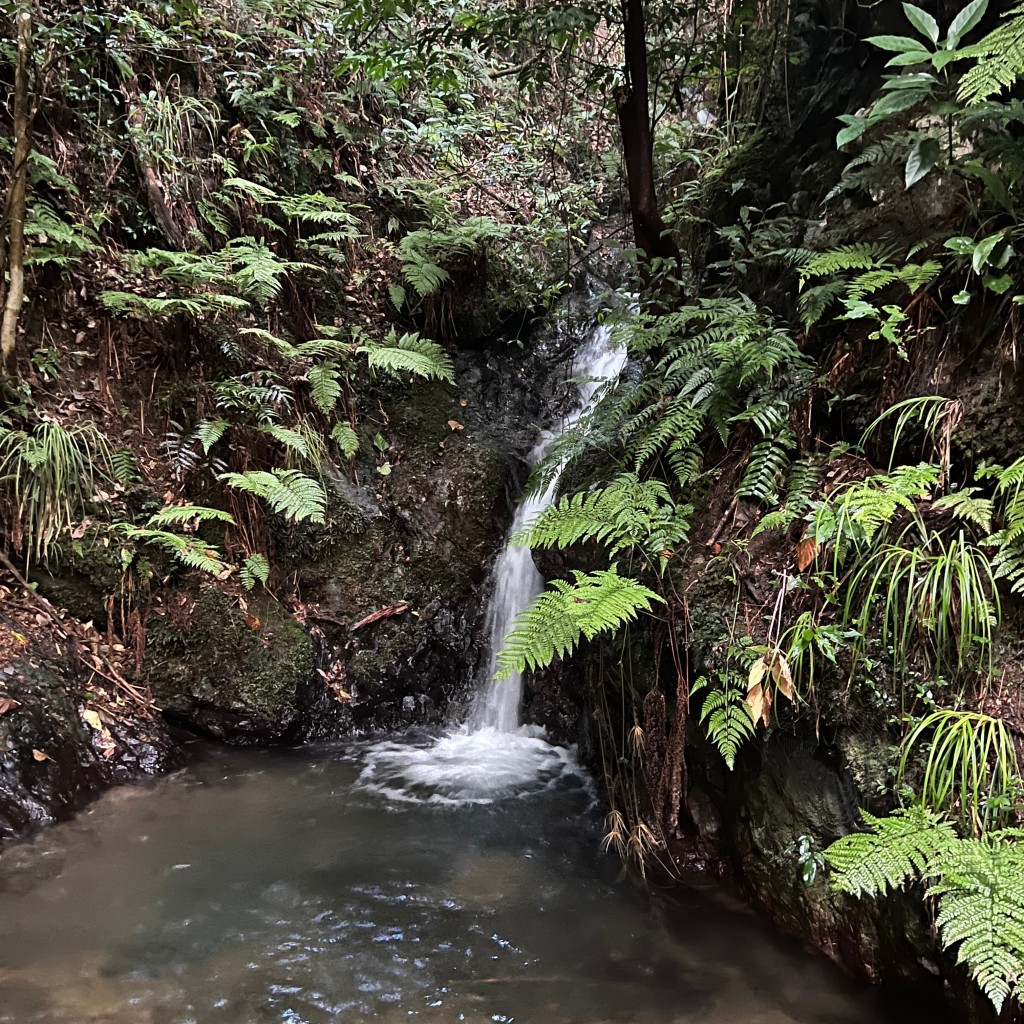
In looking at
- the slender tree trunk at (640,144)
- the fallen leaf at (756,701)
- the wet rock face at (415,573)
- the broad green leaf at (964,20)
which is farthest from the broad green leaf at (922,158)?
the wet rock face at (415,573)

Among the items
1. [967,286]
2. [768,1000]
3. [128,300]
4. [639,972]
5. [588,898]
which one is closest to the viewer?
[768,1000]

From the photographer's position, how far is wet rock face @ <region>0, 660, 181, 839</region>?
3889mm

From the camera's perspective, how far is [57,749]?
4156mm

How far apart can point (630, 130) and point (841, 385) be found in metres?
2.60

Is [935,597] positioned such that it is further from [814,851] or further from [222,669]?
[222,669]

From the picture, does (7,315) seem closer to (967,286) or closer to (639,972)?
(639,972)

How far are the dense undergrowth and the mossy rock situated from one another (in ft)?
1.02

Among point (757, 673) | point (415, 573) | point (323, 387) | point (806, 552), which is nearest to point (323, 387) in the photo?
point (323, 387)

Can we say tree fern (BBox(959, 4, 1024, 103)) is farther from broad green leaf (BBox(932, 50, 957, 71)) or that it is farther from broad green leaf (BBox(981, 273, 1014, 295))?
broad green leaf (BBox(981, 273, 1014, 295))

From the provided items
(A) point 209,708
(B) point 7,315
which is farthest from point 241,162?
(A) point 209,708

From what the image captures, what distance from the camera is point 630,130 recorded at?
16.2 feet

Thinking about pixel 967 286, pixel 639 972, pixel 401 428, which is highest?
pixel 967 286

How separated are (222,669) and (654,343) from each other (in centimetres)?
388

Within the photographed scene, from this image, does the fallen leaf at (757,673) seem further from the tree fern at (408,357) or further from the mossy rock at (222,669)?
the tree fern at (408,357)
